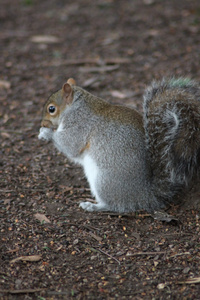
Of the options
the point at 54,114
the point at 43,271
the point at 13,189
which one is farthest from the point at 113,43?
the point at 43,271

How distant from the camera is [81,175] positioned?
4.29 m

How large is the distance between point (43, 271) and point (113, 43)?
16.6ft

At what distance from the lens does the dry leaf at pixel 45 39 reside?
7615mm

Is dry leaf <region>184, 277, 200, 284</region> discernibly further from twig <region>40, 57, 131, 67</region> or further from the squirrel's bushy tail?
twig <region>40, 57, 131, 67</region>

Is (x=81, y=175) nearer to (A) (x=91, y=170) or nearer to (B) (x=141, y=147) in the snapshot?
(A) (x=91, y=170)

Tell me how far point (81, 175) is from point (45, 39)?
410 centimetres

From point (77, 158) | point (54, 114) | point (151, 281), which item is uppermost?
point (54, 114)

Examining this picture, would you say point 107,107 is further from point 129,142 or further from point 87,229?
point 87,229

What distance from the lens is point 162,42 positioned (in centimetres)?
709

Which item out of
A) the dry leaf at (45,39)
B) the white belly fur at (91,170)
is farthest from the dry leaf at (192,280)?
the dry leaf at (45,39)

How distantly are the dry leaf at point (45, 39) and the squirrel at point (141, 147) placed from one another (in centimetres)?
393

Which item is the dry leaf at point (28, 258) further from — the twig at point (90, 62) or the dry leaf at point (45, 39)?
the dry leaf at point (45, 39)

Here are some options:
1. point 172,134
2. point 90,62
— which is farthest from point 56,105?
point 90,62

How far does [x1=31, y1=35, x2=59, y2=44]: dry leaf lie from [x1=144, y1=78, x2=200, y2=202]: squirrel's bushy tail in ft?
14.0
